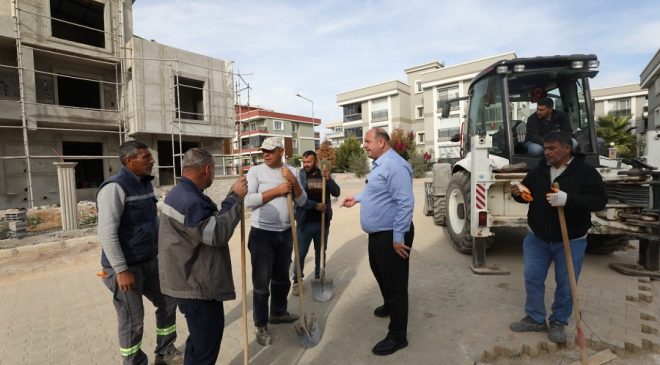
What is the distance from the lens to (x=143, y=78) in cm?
Result: 1400


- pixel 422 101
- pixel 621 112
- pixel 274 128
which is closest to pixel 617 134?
pixel 621 112

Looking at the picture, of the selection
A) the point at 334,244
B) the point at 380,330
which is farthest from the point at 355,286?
the point at 334,244

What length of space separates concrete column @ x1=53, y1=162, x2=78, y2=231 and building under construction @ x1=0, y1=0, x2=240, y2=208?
5.37 m

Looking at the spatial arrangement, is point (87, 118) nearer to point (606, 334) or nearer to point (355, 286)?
point (355, 286)

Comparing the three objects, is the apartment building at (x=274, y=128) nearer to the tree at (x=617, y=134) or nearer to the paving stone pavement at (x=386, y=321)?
the tree at (x=617, y=134)

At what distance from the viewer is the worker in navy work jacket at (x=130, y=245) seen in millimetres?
2494

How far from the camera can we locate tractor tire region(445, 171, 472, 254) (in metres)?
5.20

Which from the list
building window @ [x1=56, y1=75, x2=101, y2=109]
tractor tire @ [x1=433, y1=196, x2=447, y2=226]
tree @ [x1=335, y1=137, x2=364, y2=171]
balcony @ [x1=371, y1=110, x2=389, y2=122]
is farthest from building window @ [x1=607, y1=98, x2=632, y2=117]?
building window @ [x1=56, y1=75, x2=101, y2=109]

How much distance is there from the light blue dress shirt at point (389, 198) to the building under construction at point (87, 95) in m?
12.2

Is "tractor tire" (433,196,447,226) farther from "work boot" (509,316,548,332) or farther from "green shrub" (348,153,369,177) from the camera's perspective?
"green shrub" (348,153,369,177)

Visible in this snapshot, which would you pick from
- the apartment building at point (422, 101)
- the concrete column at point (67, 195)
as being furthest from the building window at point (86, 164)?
the apartment building at point (422, 101)

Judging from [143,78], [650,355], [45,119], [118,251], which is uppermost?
[143,78]

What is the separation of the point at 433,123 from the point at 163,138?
2763cm

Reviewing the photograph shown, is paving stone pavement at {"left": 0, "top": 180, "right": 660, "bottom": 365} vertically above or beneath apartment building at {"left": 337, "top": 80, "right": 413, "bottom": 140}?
beneath
